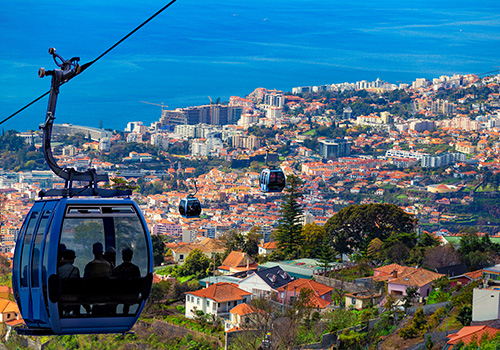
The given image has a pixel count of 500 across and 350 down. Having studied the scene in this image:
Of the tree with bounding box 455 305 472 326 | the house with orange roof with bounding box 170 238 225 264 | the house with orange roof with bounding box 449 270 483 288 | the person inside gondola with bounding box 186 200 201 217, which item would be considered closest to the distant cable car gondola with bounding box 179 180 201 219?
the person inside gondola with bounding box 186 200 201 217

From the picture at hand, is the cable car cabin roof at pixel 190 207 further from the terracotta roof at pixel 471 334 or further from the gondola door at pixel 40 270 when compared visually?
the gondola door at pixel 40 270

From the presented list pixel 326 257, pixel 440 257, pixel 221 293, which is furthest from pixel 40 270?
pixel 326 257

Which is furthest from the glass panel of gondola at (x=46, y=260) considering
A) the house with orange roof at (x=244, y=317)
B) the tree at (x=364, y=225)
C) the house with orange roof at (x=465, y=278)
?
the tree at (x=364, y=225)

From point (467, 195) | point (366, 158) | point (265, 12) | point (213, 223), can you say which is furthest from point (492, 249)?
point (265, 12)

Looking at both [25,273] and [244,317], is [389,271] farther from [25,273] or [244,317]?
[25,273]

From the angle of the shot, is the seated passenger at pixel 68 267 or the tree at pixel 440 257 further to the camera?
the tree at pixel 440 257

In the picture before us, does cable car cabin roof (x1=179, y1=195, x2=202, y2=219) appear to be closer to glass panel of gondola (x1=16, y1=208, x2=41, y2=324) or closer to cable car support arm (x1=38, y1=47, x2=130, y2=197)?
cable car support arm (x1=38, y1=47, x2=130, y2=197)

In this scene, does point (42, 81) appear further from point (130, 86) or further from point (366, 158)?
point (366, 158)
